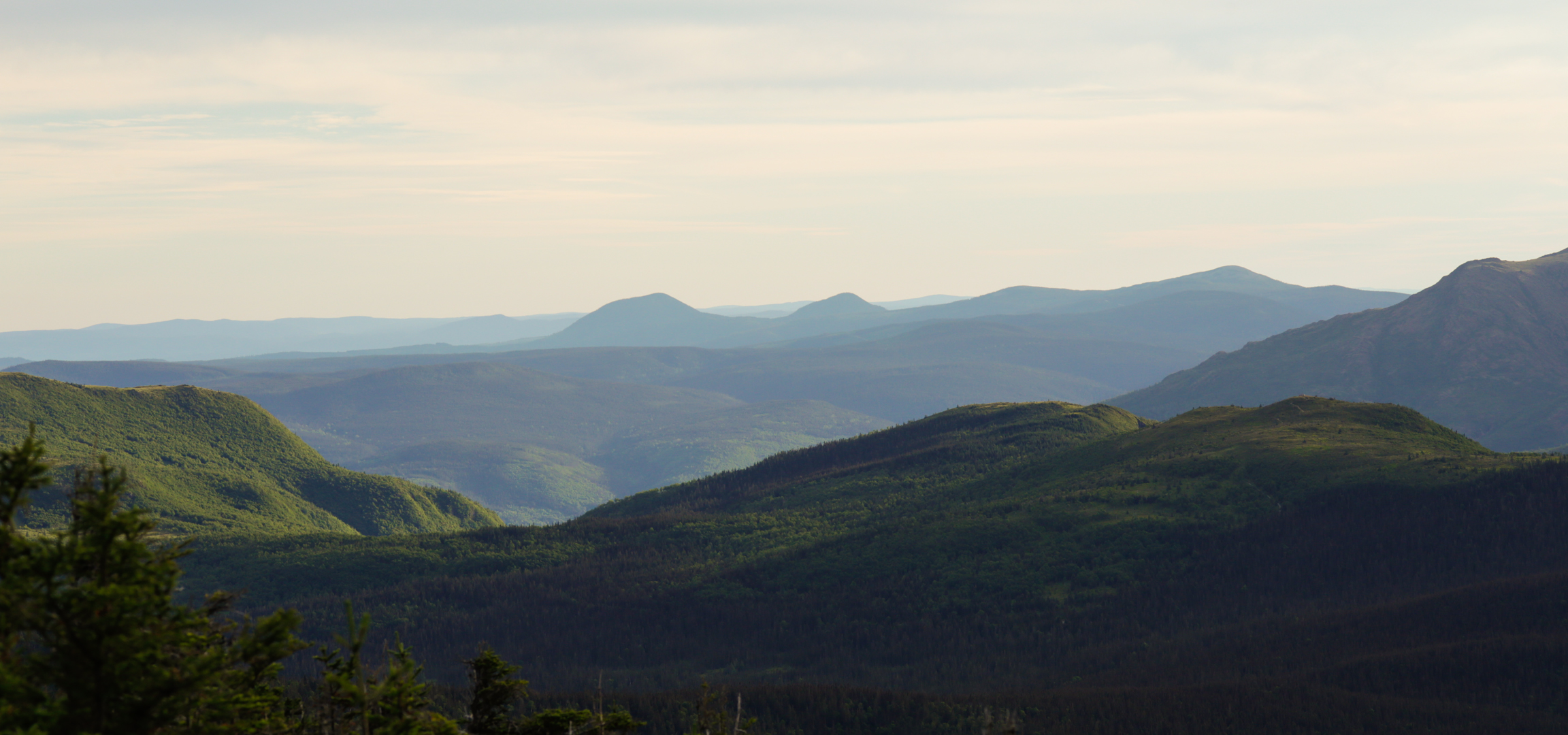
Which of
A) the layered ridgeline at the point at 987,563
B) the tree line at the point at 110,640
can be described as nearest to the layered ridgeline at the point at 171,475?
the layered ridgeline at the point at 987,563

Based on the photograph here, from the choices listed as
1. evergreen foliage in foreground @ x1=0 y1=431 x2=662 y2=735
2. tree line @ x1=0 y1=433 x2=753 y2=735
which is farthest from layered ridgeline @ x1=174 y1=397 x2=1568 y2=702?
evergreen foliage in foreground @ x1=0 y1=431 x2=662 y2=735

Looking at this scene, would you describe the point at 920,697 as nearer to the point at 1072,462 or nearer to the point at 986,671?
the point at 986,671

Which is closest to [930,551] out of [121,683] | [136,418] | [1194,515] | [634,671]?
[1194,515]

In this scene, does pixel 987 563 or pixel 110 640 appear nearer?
pixel 110 640

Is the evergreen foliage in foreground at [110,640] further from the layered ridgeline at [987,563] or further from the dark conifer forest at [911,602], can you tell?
the layered ridgeline at [987,563]

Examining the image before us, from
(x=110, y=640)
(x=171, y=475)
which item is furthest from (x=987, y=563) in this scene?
(x=171, y=475)

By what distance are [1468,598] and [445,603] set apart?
95391mm

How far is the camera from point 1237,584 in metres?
102

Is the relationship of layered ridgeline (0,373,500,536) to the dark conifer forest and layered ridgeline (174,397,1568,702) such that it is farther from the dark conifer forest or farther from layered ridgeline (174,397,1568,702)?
layered ridgeline (174,397,1568,702)

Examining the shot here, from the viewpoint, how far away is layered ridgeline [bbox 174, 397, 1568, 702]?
315 ft

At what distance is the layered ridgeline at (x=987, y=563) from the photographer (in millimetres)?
96125

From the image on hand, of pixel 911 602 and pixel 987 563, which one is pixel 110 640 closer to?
pixel 911 602

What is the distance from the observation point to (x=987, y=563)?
378 feet

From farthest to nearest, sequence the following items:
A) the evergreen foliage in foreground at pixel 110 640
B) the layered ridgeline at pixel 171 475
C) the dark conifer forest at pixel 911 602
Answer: the layered ridgeline at pixel 171 475 → the dark conifer forest at pixel 911 602 → the evergreen foliage in foreground at pixel 110 640
